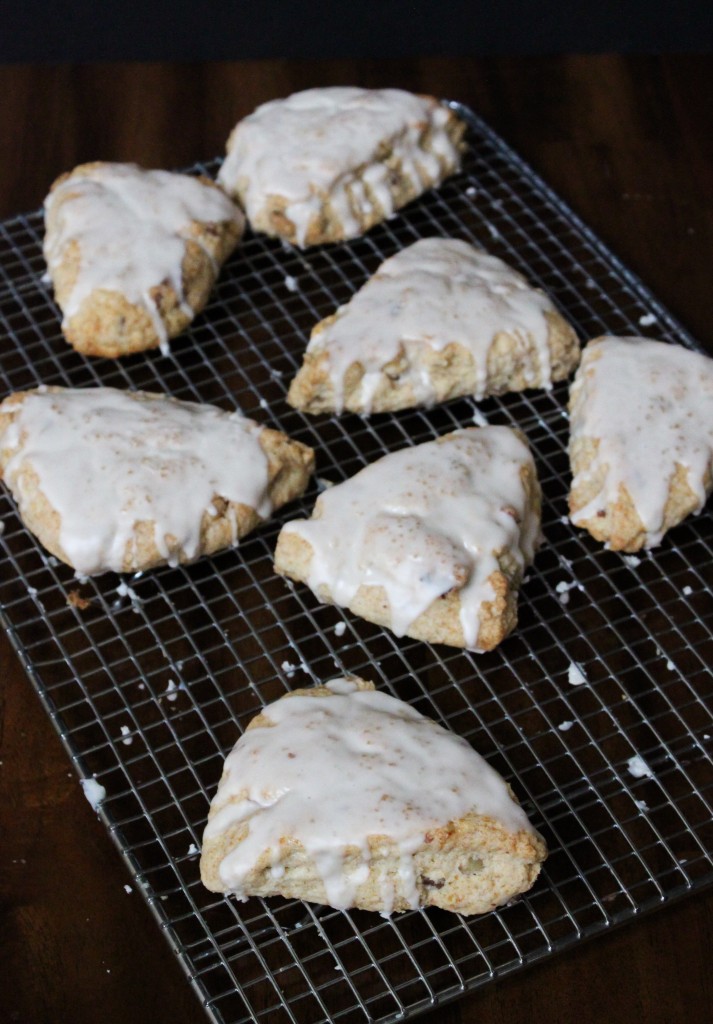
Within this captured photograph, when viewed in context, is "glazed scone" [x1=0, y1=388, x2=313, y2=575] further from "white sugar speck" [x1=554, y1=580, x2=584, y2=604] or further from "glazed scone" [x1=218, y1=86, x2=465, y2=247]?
Result: "glazed scone" [x1=218, y1=86, x2=465, y2=247]

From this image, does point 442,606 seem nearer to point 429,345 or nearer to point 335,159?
point 429,345

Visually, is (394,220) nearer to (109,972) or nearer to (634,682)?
(634,682)

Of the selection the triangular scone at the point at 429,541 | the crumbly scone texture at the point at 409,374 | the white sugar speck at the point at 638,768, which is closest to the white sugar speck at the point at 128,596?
the triangular scone at the point at 429,541

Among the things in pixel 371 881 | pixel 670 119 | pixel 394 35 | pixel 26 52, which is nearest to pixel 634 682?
pixel 371 881

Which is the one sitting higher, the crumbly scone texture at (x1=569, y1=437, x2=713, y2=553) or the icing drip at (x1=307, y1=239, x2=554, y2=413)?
the icing drip at (x1=307, y1=239, x2=554, y2=413)

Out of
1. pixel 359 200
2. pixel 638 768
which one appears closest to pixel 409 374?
pixel 359 200

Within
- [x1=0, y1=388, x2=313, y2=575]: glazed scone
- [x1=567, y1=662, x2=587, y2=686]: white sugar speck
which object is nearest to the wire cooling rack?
[x1=567, y1=662, x2=587, y2=686]: white sugar speck
